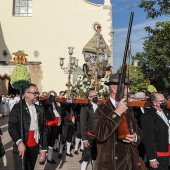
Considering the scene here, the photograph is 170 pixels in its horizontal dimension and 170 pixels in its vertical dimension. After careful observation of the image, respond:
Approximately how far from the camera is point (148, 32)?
38.6ft

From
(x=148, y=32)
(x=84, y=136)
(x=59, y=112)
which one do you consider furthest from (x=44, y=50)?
(x=84, y=136)

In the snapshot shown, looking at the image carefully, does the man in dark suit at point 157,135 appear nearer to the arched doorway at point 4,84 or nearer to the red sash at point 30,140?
the red sash at point 30,140

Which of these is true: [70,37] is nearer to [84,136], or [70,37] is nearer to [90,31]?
[90,31]

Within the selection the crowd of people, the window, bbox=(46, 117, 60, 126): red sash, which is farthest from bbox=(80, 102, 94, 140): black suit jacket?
the window

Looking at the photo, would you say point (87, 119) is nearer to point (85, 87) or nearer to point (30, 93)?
point (30, 93)

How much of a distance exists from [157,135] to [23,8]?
2115cm

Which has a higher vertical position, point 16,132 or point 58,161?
point 16,132

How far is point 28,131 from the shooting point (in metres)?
4.81

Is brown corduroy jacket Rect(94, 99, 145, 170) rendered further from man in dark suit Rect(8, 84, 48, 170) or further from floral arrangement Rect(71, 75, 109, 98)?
floral arrangement Rect(71, 75, 109, 98)

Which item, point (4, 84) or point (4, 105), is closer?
point (4, 105)

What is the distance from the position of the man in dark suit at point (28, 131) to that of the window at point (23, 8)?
1978 cm

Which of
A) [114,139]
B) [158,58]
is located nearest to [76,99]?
[114,139]

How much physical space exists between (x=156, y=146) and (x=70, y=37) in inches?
759

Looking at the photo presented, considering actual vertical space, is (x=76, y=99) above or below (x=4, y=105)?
above
